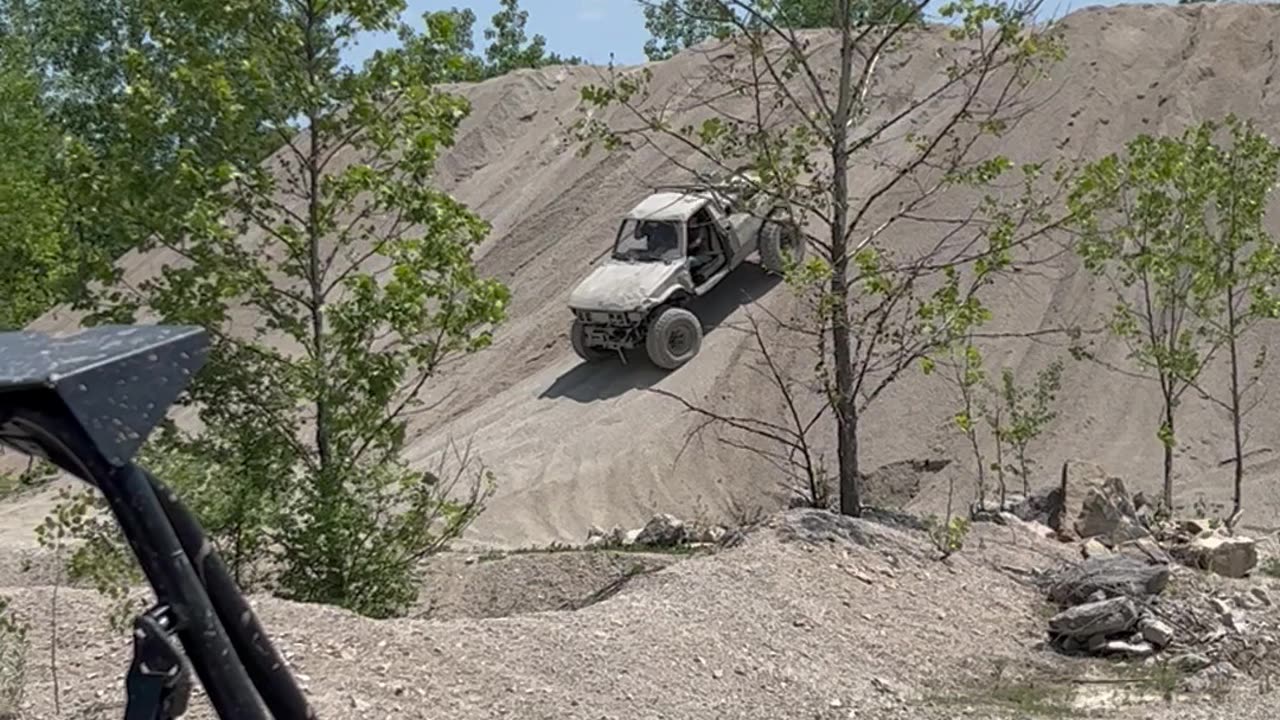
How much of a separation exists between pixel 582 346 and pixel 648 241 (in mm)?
1865

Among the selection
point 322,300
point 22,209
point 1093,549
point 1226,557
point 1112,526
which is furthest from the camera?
point 22,209

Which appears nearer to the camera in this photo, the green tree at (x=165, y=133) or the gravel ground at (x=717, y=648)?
the gravel ground at (x=717, y=648)

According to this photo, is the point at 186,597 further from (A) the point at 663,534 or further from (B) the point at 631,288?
(B) the point at 631,288

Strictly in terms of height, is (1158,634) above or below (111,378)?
below

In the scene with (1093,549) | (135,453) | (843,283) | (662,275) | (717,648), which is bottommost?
(1093,549)

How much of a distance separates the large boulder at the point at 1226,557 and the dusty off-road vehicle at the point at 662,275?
1028cm

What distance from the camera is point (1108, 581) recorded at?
9891mm

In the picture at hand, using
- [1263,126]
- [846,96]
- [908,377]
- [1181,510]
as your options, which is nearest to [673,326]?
[908,377]

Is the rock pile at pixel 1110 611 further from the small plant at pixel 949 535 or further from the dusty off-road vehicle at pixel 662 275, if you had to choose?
the dusty off-road vehicle at pixel 662 275

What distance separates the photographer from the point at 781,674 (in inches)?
310

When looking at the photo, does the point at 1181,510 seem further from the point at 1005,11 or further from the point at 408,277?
the point at 408,277

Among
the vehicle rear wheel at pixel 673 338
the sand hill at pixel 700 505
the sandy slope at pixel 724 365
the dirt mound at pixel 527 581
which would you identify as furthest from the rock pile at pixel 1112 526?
the vehicle rear wheel at pixel 673 338

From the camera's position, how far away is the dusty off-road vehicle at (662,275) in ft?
70.0

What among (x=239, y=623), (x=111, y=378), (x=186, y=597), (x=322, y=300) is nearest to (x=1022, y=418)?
(x=322, y=300)
